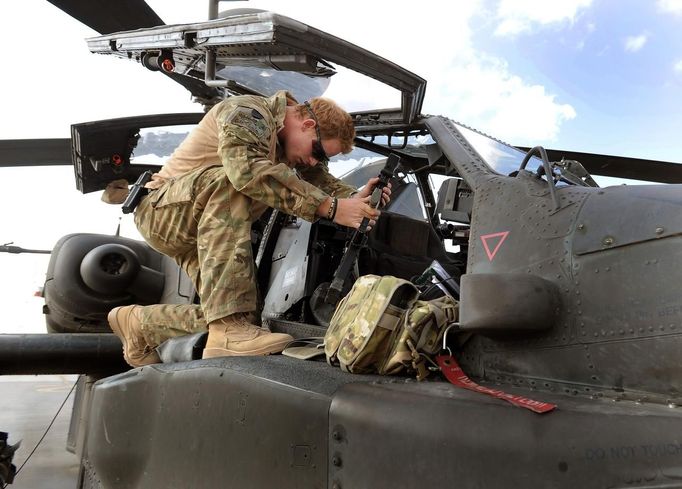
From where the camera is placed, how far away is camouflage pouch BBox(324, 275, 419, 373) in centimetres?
190

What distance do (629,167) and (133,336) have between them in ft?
16.3

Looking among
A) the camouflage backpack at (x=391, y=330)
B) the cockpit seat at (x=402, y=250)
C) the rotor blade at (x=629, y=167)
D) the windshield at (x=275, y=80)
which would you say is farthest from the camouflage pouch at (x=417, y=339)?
the rotor blade at (x=629, y=167)

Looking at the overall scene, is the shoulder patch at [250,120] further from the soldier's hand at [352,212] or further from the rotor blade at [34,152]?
the rotor blade at [34,152]

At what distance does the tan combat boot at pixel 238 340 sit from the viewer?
243 cm

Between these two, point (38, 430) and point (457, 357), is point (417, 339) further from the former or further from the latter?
point (38, 430)

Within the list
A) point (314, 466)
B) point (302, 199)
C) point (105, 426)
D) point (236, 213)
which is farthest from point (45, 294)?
point (314, 466)

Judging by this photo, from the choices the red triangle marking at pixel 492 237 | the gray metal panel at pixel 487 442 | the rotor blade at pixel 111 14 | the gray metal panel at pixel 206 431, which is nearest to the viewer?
the gray metal panel at pixel 487 442

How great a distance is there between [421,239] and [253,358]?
152cm

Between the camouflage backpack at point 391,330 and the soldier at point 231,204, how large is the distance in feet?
1.82

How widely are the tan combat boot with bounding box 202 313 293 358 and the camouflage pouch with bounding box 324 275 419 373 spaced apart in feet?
1.56

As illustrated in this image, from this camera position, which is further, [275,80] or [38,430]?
[38,430]

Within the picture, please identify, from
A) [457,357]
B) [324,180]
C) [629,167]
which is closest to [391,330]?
[457,357]

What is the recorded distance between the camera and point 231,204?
2623 millimetres

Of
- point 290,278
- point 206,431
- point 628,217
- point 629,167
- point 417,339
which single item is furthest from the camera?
point 629,167
